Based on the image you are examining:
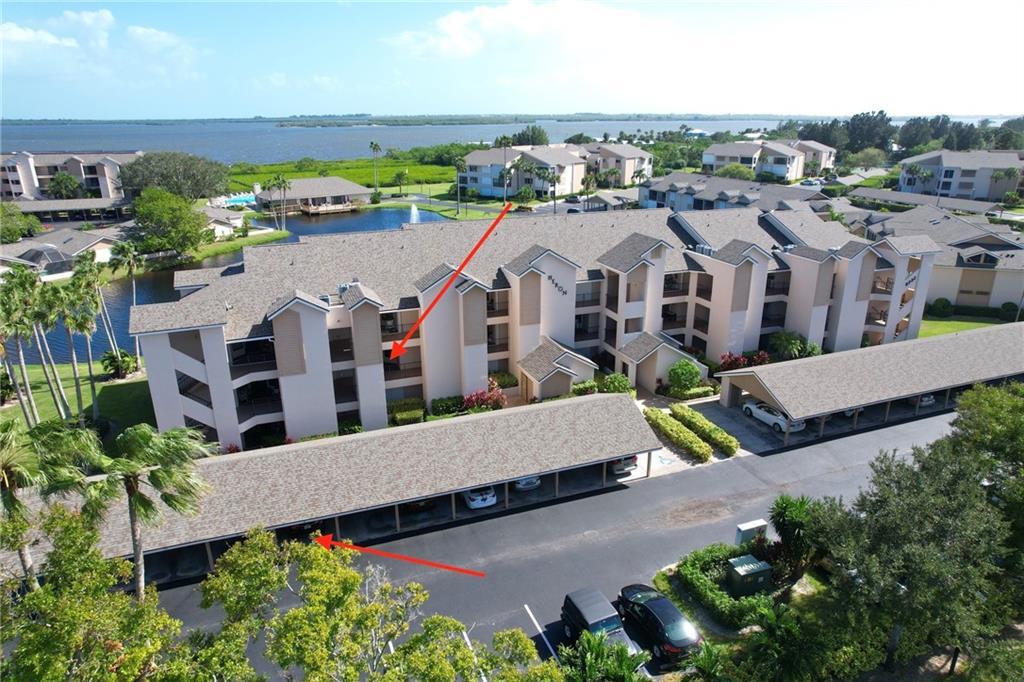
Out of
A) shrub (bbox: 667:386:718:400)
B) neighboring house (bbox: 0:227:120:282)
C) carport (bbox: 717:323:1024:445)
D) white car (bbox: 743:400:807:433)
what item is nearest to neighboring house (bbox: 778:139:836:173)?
carport (bbox: 717:323:1024:445)

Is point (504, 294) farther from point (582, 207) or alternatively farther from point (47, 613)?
point (582, 207)

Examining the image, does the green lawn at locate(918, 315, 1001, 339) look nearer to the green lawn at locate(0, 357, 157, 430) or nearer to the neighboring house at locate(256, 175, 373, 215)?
the green lawn at locate(0, 357, 157, 430)

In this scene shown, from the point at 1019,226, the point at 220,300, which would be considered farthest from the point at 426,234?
the point at 1019,226

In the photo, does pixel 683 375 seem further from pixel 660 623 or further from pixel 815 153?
pixel 815 153

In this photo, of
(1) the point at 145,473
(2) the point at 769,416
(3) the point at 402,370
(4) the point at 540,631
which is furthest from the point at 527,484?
(1) the point at 145,473

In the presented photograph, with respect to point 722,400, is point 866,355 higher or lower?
higher

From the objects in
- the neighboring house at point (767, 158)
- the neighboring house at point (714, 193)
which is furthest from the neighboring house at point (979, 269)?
the neighboring house at point (767, 158)

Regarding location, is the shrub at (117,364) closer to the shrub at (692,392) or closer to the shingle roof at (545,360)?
the shingle roof at (545,360)
